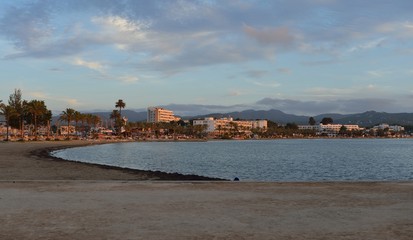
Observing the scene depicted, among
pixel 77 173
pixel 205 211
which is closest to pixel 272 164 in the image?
pixel 77 173

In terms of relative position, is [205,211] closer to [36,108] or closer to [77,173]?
[77,173]

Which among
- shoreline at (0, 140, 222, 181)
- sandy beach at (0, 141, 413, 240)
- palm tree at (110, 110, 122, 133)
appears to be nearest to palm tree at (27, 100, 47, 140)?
palm tree at (110, 110, 122, 133)

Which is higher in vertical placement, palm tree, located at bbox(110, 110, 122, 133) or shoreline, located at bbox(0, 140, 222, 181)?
palm tree, located at bbox(110, 110, 122, 133)

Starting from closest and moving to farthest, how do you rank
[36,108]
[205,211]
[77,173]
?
[205,211] < [77,173] < [36,108]

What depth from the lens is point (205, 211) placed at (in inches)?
411

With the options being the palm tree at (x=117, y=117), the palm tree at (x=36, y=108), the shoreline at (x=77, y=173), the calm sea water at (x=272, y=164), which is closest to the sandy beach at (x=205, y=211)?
the shoreline at (x=77, y=173)

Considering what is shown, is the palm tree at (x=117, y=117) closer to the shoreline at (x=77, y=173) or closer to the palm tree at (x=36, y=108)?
Answer: the palm tree at (x=36, y=108)

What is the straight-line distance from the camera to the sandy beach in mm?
8008

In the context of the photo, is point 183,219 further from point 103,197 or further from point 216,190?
point 216,190

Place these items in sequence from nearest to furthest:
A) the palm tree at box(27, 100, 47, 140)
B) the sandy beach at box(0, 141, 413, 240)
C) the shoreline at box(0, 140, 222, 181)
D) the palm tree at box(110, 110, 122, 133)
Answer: the sandy beach at box(0, 141, 413, 240) < the shoreline at box(0, 140, 222, 181) < the palm tree at box(27, 100, 47, 140) < the palm tree at box(110, 110, 122, 133)

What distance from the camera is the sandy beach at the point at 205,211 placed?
26.3ft

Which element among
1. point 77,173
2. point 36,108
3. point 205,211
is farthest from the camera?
point 36,108

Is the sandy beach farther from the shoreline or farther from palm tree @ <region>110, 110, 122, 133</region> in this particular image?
palm tree @ <region>110, 110, 122, 133</region>

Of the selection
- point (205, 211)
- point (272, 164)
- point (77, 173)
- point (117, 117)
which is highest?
point (117, 117)
